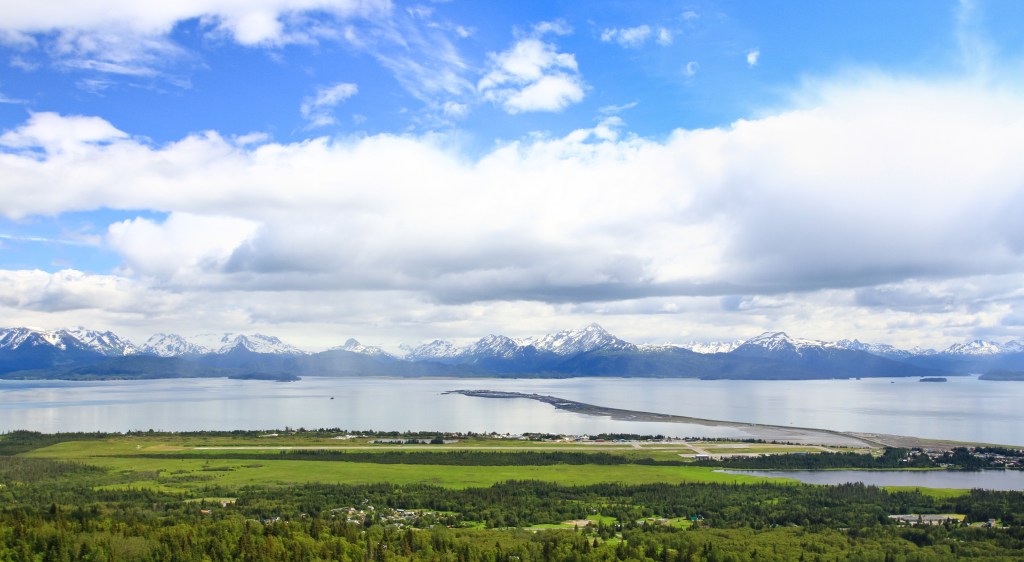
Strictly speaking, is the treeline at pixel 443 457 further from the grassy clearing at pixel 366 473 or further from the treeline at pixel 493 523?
the treeline at pixel 493 523

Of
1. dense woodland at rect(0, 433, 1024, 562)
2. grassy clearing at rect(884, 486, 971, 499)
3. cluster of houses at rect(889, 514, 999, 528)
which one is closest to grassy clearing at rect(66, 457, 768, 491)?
dense woodland at rect(0, 433, 1024, 562)

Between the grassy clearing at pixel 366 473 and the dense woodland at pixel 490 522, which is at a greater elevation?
the dense woodland at pixel 490 522

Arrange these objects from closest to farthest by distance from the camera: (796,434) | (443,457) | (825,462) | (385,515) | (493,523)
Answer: (493,523)
(385,515)
(825,462)
(443,457)
(796,434)

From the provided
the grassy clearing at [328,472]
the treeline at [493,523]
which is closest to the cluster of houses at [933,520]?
the treeline at [493,523]

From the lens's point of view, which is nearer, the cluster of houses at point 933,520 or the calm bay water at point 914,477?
the cluster of houses at point 933,520

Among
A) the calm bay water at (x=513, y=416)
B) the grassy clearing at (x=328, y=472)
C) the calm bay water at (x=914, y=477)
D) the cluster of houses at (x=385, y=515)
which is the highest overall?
the cluster of houses at (x=385, y=515)

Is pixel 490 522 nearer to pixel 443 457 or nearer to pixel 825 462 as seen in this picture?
pixel 443 457

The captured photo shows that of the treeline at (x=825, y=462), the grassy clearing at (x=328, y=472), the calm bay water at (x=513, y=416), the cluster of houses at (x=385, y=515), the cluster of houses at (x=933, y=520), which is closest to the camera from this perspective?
the cluster of houses at (x=933, y=520)

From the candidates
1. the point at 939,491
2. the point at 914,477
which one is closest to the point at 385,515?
the point at 939,491

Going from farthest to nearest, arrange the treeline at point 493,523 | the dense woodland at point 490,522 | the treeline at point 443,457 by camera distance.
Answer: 1. the treeline at point 443,457
2. the dense woodland at point 490,522
3. the treeline at point 493,523
